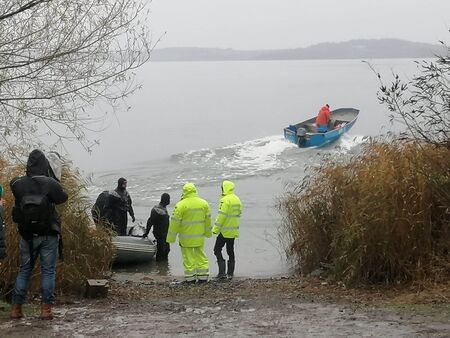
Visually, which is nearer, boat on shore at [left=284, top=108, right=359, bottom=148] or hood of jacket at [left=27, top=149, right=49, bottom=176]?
hood of jacket at [left=27, top=149, right=49, bottom=176]

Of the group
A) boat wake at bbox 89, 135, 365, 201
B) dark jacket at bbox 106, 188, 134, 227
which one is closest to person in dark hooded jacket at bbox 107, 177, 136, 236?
dark jacket at bbox 106, 188, 134, 227

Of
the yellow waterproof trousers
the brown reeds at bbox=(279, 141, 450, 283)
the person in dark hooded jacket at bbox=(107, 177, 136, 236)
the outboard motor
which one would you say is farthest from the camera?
the outboard motor

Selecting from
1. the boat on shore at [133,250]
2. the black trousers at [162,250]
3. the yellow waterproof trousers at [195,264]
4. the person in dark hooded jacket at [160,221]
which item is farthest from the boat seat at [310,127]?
the yellow waterproof trousers at [195,264]

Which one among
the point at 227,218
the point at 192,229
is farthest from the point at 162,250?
the point at 192,229

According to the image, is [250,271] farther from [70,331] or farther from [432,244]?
[70,331]

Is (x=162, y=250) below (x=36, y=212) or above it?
below

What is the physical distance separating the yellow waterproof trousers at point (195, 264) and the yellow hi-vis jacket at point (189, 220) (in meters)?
0.17

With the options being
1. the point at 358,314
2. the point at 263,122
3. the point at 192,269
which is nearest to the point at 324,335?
the point at 358,314

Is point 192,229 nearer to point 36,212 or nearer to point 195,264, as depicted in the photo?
point 195,264

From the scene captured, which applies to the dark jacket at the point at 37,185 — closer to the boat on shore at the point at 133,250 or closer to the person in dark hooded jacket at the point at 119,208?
the boat on shore at the point at 133,250

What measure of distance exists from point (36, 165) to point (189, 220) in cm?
491

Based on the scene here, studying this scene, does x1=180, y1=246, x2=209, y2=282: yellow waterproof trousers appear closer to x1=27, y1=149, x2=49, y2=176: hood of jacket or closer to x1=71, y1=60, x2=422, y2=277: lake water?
x1=71, y1=60, x2=422, y2=277: lake water

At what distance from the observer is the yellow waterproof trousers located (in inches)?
460

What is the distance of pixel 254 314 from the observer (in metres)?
7.40
